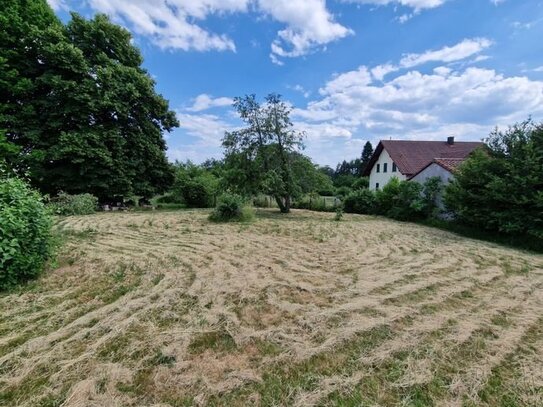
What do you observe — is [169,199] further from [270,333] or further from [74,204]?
[270,333]

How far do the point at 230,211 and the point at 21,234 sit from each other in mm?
6647

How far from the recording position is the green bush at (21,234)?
3.12m

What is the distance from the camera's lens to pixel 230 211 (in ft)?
32.0

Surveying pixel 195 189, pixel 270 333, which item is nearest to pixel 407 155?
pixel 195 189

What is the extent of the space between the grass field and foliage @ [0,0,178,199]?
364 inches

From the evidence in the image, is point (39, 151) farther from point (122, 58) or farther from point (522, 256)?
point (522, 256)

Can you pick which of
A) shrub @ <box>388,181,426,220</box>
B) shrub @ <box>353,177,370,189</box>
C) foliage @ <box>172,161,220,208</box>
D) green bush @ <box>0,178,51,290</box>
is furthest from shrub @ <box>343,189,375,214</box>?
green bush @ <box>0,178,51,290</box>

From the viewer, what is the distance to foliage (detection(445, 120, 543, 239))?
6809mm

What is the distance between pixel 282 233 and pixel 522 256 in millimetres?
5405

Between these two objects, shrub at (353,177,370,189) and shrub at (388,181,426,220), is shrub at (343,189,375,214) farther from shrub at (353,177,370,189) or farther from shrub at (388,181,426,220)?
shrub at (353,177,370,189)

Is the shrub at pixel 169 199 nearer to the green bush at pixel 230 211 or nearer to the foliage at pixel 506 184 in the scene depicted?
the green bush at pixel 230 211

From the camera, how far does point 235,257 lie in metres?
5.01

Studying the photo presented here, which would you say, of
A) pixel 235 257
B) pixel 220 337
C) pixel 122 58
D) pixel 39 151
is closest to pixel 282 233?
pixel 235 257

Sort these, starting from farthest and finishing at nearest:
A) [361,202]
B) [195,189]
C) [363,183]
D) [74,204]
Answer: [363,183], [195,189], [361,202], [74,204]
